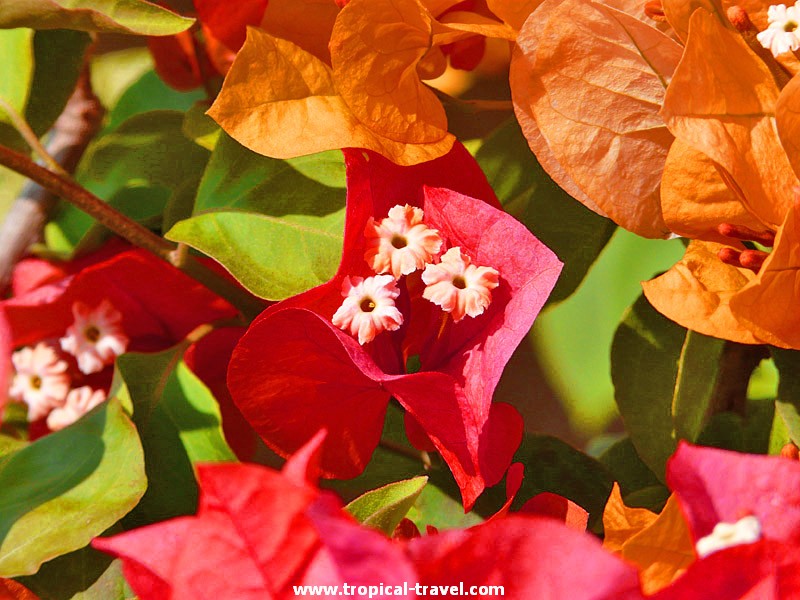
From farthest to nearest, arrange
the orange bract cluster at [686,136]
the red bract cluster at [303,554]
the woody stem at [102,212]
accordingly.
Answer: the woody stem at [102,212]
the orange bract cluster at [686,136]
the red bract cluster at [303,554]

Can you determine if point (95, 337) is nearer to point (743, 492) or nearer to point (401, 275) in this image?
point (401, 275)

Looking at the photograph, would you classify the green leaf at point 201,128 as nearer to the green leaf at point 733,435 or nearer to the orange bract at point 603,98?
the orange bract at point 603,98

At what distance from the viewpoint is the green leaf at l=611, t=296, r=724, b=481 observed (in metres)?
0.43

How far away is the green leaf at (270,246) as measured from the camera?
1.35ft

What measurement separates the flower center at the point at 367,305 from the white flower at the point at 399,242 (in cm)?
1

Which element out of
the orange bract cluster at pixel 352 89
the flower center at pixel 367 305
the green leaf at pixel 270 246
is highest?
the orange bract cluster at pixel 352 89

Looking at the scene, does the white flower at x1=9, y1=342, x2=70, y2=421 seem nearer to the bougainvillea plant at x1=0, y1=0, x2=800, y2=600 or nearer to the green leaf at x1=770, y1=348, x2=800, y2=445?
the bougainvillea plant at x1=0, y1=0, x2=800, y2=600

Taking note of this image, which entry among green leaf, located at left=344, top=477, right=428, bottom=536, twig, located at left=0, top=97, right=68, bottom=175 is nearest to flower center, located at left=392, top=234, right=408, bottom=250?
green leaf, located at left=344, top=477, right=428, bottom=536

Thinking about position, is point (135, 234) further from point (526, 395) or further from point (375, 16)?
point (526, 395)

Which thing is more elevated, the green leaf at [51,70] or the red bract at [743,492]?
the red bract at [743,492]

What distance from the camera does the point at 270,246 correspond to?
16.7 inches

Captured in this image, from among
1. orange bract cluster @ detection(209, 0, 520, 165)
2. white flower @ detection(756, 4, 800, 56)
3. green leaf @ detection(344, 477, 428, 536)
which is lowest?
green leaf @ detection(344, 477, 428, 536)

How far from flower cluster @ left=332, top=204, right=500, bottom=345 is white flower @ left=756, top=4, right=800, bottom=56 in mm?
135

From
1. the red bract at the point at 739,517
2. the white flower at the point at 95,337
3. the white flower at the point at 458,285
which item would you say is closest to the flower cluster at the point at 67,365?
the white flower at the point at 95,337
